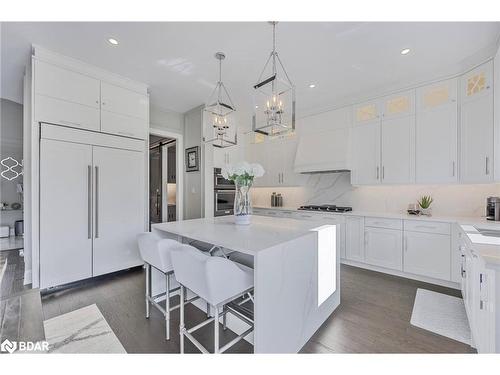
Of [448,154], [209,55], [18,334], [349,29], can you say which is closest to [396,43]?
[349,29]

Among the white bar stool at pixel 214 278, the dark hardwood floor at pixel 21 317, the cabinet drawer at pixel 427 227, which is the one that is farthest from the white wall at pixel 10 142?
the cabinet drawer at pixel 427 227

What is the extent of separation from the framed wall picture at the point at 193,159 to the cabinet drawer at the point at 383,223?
297 cm

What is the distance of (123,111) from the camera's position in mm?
3012

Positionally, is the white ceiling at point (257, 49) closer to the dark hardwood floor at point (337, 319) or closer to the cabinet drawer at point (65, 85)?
the cabinet drawer at point (65, 85)

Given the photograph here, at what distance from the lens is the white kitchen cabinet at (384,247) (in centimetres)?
299

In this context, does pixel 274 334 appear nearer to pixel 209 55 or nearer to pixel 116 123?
pixel 209 55

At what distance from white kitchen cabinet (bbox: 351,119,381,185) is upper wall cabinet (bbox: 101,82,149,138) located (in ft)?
10.9

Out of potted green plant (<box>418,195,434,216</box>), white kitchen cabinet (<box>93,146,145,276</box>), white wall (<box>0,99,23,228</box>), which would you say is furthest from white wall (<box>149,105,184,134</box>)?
potted green plant (<box>418,195,434,216</box>)

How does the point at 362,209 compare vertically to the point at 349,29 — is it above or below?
below

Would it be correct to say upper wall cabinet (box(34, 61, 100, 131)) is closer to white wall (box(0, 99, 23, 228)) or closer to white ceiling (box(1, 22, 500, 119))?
white ceiling (box(1, 22, 500, 119))

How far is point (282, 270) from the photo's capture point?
1.42 m

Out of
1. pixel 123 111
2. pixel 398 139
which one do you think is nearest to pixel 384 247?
pixel 398 139

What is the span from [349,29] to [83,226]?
3.62 m

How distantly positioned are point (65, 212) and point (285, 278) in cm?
264
